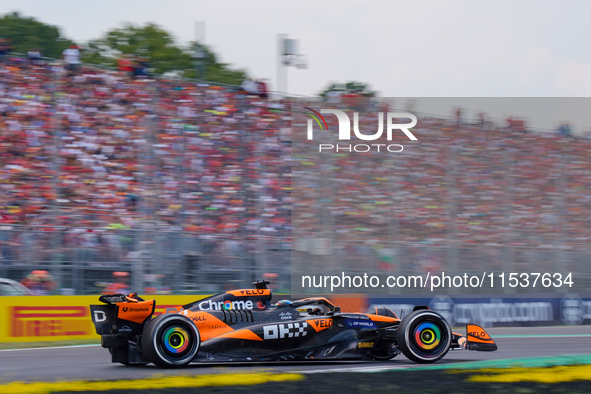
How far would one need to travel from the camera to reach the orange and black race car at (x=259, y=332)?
8141mm

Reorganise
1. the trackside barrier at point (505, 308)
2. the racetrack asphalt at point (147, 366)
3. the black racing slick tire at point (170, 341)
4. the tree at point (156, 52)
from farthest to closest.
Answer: the tree at point (156, 52) → the trackside barrier at point (505, 308) → the black racing slick tire at point (170, 341) → the racetrack asphalt at point (147, 366)

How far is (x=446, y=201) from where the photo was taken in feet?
61.8

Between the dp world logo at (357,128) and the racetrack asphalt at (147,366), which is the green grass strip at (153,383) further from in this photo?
the dp world logo at (357,128)

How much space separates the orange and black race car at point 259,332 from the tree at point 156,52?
2872 cm

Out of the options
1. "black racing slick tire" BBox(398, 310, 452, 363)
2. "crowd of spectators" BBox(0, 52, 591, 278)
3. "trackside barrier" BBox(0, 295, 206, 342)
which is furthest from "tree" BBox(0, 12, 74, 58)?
"black racing slick tire" BBox(398, 310, 452, 363)

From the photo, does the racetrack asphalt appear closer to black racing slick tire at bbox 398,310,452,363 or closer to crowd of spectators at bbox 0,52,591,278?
black racing slick tire at bbox 398,310,452,363

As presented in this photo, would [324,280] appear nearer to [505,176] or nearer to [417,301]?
[417,301]

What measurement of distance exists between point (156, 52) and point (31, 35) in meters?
9.27

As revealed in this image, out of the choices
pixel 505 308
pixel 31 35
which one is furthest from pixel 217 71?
pixel 505 308

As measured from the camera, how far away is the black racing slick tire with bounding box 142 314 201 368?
802 centimetres

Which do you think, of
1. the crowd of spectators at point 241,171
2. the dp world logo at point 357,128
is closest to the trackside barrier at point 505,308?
the crowd of spectators at point 241,171

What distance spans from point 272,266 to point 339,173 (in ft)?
14.6

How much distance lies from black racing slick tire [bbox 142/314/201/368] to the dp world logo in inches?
437

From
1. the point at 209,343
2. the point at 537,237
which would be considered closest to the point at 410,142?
the point at 537,237
